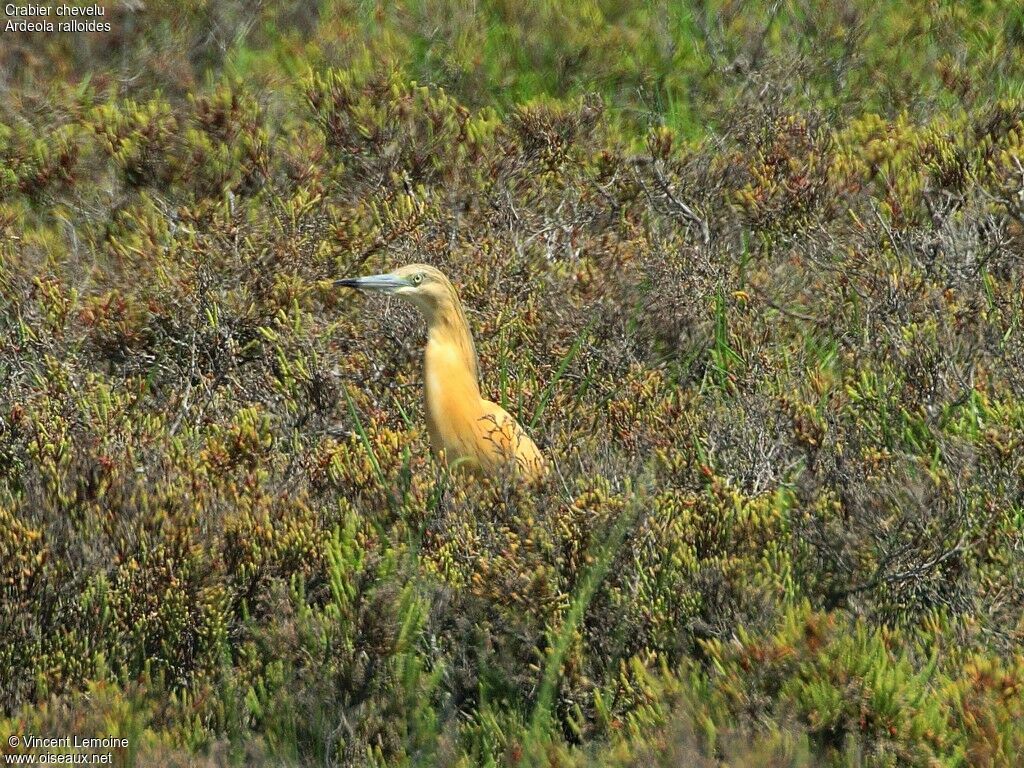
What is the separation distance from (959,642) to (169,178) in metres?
4.37

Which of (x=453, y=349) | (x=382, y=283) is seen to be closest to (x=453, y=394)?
(x=453, y=349)

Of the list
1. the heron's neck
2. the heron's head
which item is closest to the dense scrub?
the heron's neck

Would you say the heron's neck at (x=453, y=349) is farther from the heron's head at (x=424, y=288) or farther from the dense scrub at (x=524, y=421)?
the dense scrub at (x=524, y=421)

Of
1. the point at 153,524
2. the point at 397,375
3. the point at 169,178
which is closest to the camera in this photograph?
the point at 153,524

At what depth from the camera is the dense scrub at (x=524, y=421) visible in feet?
13.0

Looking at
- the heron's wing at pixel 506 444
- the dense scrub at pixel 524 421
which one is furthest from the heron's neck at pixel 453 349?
the dense scrub at pixel 524 421

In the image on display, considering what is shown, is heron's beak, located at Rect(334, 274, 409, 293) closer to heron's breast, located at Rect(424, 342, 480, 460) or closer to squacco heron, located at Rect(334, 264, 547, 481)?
squacco heron, located at Rect(334, 264, 547, 481)

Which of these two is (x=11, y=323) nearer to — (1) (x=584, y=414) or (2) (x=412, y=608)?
(1) (x=584, y=414)

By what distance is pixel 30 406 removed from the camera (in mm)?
5398

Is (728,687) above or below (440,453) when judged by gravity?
above

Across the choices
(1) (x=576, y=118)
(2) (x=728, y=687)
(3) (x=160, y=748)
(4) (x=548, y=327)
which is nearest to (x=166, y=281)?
(4) (x=548, y=327)

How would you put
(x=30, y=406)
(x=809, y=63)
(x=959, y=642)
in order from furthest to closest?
(x=809, y=63)
(x=30, y=406)
(x=959, y=642)

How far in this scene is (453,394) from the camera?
512 cm

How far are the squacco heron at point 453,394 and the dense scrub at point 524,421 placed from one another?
0.13 metres
